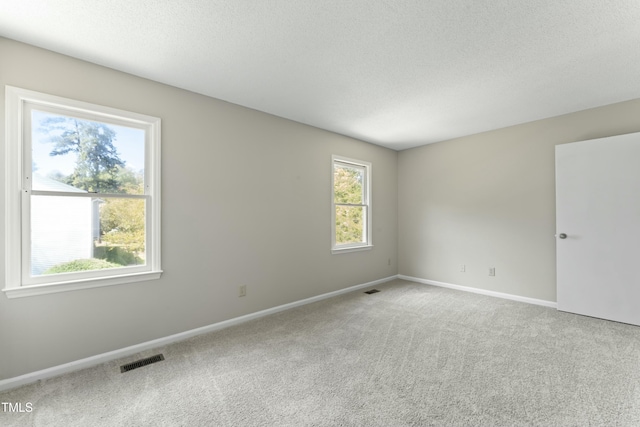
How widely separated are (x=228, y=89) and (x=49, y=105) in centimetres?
140

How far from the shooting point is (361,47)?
2.13 metres

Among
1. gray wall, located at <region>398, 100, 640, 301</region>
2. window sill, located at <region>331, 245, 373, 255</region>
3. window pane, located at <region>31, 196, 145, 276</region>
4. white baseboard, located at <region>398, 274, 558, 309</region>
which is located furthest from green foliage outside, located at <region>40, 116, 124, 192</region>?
white baseboard, located at <region>398, 274, 558, 309</region>

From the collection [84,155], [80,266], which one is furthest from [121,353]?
[84,155]

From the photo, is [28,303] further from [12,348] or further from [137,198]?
[137,198]

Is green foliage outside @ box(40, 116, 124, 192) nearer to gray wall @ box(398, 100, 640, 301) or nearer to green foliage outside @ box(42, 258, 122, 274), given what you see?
green foliage outside @ box(42, 258, 122, 274)

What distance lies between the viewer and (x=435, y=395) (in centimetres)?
185

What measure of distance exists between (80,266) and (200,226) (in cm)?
99

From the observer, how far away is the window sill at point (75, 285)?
202 centimetres

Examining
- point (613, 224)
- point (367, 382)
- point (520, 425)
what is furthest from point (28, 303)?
point (613, 224)

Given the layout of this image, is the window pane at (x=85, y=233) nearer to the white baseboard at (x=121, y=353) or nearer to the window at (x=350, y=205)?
the white baseboard at (x=121, y=353)

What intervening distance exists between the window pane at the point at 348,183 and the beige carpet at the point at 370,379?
1979mm

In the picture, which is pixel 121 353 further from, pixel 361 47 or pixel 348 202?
pixel 348 202

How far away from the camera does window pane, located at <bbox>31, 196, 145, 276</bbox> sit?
2.15m

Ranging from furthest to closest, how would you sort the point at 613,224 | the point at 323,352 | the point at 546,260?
the point at 546,260 < the point at 613,224 < the point at 323,352
